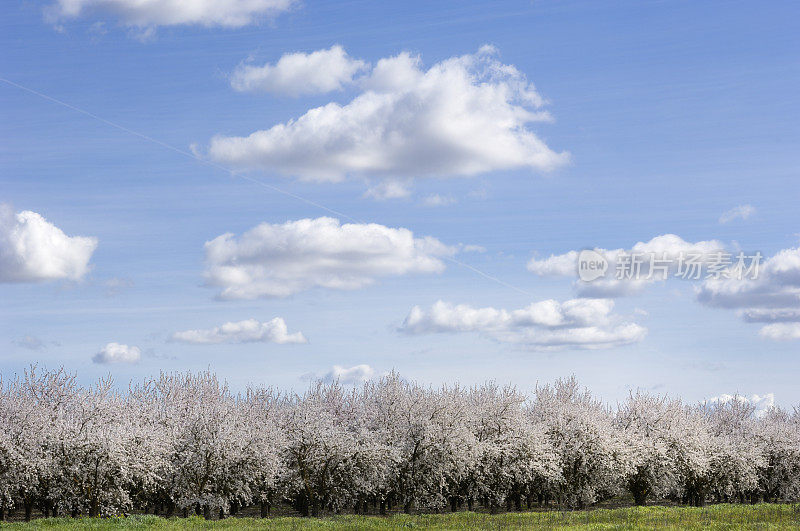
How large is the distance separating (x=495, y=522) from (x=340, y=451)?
15.6 metres

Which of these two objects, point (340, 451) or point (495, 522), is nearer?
point (495, 522)

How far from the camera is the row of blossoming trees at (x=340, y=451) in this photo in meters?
48.8

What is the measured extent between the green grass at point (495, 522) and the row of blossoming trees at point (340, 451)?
7388 mm

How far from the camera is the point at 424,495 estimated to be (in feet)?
184

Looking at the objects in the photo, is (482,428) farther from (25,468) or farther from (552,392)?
(25,468)

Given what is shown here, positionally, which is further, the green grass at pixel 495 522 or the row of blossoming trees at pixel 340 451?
the row of blossoming trees at pixel 340 451

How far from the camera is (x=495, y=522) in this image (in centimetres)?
4206

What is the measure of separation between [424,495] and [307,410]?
11.1 m

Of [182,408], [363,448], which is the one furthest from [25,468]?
[363,448]

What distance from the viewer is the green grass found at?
38781 millimetres

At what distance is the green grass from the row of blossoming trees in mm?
7388

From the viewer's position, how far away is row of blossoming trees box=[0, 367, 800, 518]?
4878 cm

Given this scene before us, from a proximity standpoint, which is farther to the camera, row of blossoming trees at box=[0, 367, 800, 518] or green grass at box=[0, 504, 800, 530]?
row of blossoming trees at box=[0, 367, 800, 518]

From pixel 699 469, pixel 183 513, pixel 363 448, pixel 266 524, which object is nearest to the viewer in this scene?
pixel 266 524
